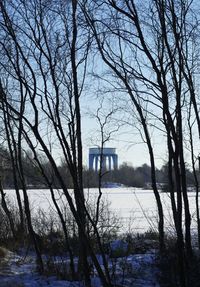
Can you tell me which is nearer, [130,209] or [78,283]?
[78,283]

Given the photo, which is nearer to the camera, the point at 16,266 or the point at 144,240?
the point at 16,266

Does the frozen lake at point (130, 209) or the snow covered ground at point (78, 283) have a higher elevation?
the frozen lake at point (130, 209)

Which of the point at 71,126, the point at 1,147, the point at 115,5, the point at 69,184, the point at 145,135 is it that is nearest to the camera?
the point at 115,5

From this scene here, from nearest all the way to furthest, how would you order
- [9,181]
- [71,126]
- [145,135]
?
[71,126] → [145,135] → [9,181]

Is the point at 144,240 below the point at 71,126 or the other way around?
below

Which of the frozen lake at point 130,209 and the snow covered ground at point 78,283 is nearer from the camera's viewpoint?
the snow covered ground at point 78,283

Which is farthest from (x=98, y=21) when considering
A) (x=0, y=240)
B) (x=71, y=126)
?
(x=0, y=240)

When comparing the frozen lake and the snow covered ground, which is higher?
the frozen lake

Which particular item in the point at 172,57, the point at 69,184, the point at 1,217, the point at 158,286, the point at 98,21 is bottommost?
the point at 158,286

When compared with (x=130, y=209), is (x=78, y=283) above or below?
below

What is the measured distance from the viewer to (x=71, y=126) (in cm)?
823

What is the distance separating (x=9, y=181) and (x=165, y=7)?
13992mm

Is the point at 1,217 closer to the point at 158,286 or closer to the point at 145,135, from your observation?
the point at 145,135

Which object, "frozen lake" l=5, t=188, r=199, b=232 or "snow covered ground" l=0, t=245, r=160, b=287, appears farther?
"frozen lake" l=5, t=188, r=199, b=232
